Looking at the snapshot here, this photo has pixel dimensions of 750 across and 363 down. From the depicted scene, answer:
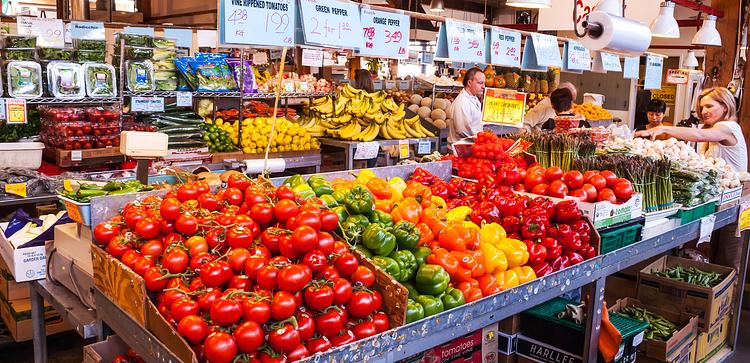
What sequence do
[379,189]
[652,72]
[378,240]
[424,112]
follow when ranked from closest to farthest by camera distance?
[378,240] → [379,189] → [652,72] → [424,112]

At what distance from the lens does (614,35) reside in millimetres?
3656

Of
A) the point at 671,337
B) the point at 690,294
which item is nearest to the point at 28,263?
the point at 671,337

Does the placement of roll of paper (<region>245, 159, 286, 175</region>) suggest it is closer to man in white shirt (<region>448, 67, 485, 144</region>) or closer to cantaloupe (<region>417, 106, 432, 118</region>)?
man in white shirt (<region>448, 67, 485, 144</region>)

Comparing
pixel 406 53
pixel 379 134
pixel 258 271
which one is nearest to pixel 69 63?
pixel 406 53

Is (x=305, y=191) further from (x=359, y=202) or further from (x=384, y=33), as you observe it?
(x=384, y=33)

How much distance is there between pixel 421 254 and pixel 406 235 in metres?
0.11

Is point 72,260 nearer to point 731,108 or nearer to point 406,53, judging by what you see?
point 406,53

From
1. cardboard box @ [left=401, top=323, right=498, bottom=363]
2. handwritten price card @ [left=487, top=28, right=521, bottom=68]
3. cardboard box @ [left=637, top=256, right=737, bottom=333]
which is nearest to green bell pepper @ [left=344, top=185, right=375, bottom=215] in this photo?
cardboard box @ [left=401, top=323, right=498, bottom=363]

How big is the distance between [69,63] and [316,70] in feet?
21.2

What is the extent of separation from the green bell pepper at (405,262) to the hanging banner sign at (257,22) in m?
1.35

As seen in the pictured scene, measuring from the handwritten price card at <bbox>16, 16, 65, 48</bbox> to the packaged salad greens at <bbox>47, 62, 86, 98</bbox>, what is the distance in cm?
33

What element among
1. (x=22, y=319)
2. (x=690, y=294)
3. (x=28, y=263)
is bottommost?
(x=22, y=319)

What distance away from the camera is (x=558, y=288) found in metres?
2.77

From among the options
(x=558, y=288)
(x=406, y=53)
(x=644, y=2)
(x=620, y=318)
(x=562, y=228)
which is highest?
(x=644, y=2)
